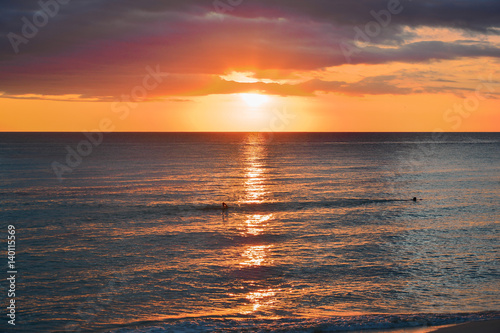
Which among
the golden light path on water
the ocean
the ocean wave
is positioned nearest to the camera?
the ocean wave

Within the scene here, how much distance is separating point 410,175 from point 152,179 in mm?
39211

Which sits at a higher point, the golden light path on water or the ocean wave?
the golden light path on water

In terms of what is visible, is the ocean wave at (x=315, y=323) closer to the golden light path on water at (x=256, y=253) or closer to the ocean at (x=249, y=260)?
the ocean at (x=249, y=260)

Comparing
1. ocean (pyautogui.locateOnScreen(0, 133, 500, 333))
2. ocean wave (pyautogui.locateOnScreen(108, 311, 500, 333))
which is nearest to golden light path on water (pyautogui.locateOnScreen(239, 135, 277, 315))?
ocean (pyautogui.locateOnScreen(0, 133, 500, 333))

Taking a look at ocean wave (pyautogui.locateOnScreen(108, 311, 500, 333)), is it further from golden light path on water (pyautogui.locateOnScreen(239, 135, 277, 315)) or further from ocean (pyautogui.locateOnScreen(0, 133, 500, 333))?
golden light path on water (pyautogui.locateOnScreen(239, 135, 277, 315))

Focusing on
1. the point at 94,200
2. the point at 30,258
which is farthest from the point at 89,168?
the point at 30,258

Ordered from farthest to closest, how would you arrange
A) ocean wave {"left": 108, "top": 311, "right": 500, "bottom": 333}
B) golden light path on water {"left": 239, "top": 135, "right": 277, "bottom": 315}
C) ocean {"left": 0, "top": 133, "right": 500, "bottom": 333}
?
1. golden light path on water {"left": 239, "top": 135, "right": 277, "bottom": 315}
2. ocean {"left": 0, "top": 133, "right": 500, "bottom": 333}
3. ocean wave {"left": 108, "top": 311, "right": 500, "bottom": 333}

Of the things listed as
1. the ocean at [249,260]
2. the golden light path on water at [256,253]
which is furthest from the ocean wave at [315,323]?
the golden light path on water at [256,253]

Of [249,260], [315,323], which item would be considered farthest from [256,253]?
[315,323]

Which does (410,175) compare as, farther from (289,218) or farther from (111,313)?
(111,313)

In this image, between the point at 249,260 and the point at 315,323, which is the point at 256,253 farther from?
the point at 315,323

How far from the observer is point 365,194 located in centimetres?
4684

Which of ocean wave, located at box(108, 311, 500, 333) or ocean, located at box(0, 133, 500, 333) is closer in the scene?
ocean wave, located at box(108, 311, 500, 333)

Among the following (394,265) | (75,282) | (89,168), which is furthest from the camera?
(89,168)
